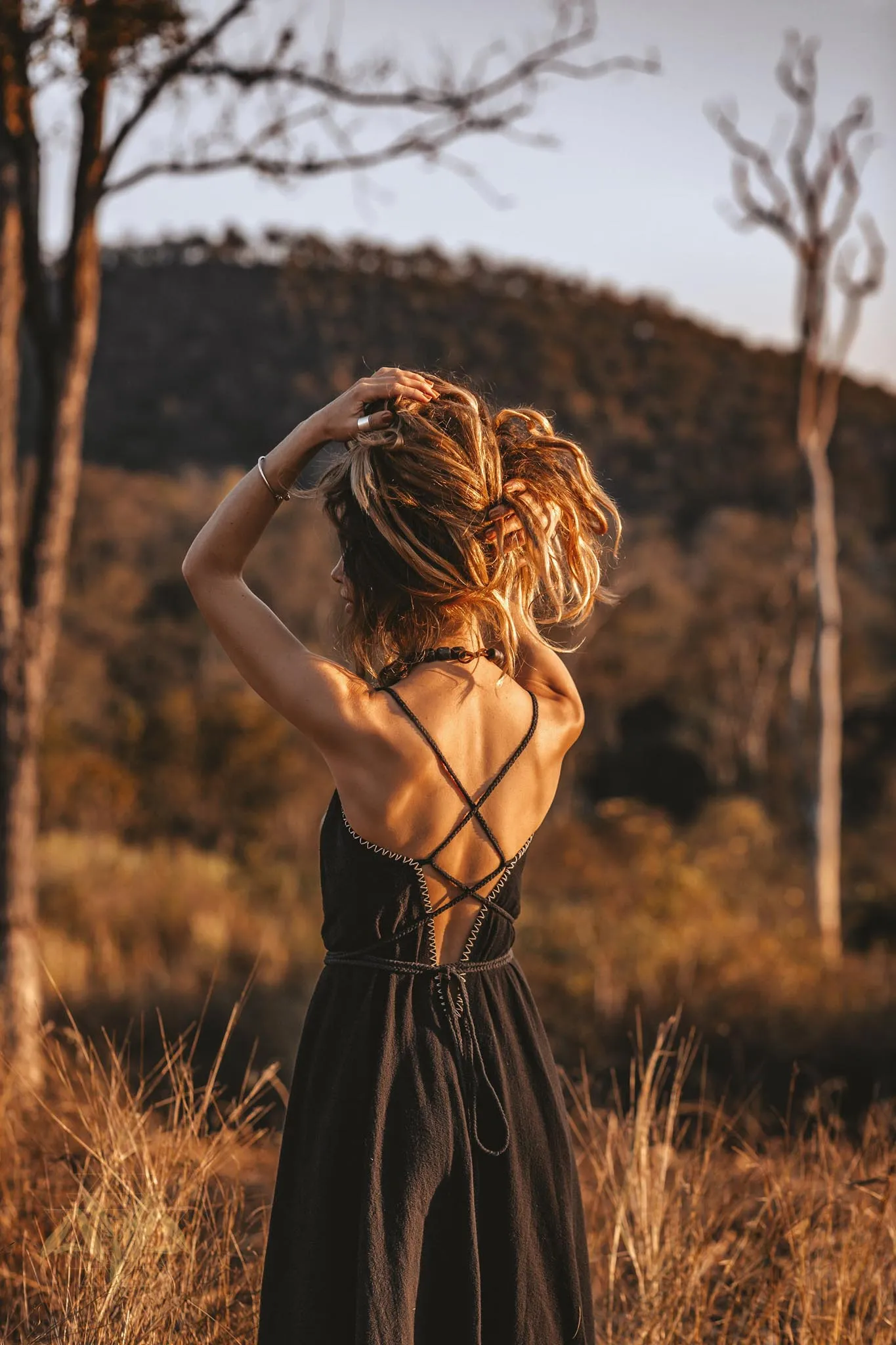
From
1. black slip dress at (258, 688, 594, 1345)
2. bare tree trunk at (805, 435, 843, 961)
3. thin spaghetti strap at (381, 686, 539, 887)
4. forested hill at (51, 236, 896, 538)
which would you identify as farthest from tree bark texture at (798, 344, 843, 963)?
forested hill at (51, 236, 896, 538)

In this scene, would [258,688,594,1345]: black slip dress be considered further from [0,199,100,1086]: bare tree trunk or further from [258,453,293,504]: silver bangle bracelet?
[0,199,100,1086]: bare tree trunk

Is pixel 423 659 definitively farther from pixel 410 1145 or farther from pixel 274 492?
pixel 410 1145

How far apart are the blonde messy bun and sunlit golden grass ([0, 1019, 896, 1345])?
1.23m

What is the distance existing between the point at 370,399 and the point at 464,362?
32.6 m

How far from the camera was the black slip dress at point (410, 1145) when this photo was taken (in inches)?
68.8

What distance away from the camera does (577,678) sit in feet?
68.8

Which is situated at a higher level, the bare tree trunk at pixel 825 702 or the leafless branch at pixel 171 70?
the leafless branch at pixel 171 70

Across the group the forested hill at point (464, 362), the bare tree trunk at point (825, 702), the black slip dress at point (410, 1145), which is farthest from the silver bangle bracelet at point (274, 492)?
the forested hill at point (464, 362)

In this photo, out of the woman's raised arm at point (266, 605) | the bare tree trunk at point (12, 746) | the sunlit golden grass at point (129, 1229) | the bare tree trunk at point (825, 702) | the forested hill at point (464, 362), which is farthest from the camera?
the forested hill at point (464, 362)

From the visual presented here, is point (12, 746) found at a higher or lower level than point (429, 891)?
lower

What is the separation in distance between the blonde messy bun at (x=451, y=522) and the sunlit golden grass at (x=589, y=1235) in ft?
4.02

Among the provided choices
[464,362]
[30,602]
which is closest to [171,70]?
[30,602]

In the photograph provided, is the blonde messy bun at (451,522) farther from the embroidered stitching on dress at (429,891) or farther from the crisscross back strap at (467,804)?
the embroidered stitching on dress at (429,891)

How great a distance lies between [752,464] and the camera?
34.1 metres
